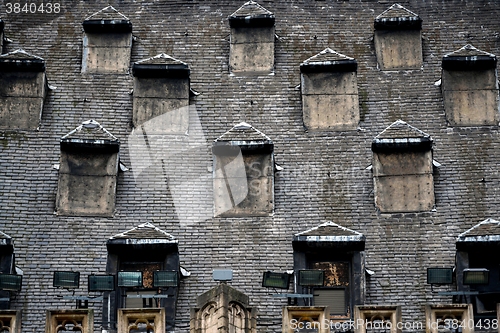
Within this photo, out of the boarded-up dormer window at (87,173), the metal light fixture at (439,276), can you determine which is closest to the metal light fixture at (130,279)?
the boarded-up dormer window at (87,173)

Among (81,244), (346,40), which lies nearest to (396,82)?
(346,40)

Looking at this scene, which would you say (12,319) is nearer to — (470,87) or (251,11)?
(251,11)

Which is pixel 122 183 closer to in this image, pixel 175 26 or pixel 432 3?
pixel 175 26

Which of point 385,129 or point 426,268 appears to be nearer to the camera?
point 426,268

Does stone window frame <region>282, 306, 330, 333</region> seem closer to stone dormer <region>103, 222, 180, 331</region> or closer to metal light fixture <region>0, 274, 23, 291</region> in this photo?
stone dormer <region>103, 222, 180, 331</region>

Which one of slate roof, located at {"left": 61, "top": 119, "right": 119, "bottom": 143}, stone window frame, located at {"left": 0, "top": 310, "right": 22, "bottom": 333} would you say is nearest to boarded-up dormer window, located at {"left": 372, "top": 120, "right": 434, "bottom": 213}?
slate roof, located at {"left": 61, "top": 119, "right": 119, "bottom": 143}

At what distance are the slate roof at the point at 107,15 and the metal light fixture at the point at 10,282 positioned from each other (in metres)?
11.7

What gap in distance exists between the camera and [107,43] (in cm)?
4875

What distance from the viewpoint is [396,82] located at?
1875 inches

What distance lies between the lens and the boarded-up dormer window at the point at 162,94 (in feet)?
152

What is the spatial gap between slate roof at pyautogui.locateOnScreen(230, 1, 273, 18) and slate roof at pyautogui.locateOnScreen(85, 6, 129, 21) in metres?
3.70

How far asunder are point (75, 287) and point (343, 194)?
880 cm

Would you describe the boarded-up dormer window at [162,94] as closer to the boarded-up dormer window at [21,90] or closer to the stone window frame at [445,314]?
the boarded-up dormer window at [21,90]

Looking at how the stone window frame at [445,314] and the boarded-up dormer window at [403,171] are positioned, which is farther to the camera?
the boarded-up dormer window at [403,171]
